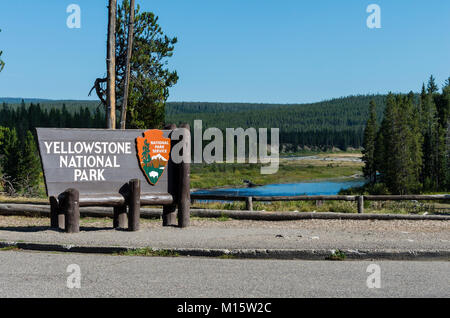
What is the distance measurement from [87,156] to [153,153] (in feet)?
4.82

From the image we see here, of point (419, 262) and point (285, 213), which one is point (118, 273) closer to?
point (419, 262)

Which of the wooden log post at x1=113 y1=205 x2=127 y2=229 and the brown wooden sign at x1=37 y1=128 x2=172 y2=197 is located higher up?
the brown wooden sign at x1=37 y1=128 x2=172 y2=197

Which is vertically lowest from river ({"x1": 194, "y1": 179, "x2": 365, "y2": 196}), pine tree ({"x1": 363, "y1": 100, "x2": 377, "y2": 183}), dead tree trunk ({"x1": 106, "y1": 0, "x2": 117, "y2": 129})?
river ({"x1": 194, "y1": 179, "x2": 365, "y2": 196})

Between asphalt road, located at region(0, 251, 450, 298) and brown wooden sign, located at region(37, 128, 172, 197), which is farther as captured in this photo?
brown wooden sign, located at region(37, 128, 172, 197)

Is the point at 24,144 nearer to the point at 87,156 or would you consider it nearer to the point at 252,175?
the point at 252,175

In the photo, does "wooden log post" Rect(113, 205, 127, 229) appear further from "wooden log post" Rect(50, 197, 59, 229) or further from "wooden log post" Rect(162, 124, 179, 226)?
"wooden log post" Rect(50, 197, 59, 229)

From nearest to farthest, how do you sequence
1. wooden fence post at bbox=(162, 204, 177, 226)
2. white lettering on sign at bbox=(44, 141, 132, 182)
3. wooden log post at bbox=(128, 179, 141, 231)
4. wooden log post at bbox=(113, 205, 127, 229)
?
1. white lettering on sign at bbox=(44, 141, 132, 182)
2. wooden log post at bbox=(128, 179, 141, 231)
3. wooden log post at bbox=(113, 205, 127, 229)
4. wooden fence post at bbox=(162, 204, 177, 226)

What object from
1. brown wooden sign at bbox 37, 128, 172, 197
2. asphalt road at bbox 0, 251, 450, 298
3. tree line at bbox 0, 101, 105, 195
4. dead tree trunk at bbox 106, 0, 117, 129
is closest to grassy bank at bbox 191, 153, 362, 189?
tree line at bbox 0, 101, 105, 195

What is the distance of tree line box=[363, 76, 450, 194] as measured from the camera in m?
83.7

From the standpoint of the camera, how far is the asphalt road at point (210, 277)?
6.61 m

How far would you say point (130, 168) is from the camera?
12547 mm

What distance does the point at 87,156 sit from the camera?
39.9 ft

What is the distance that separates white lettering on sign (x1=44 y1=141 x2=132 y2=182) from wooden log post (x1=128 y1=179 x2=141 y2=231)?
63 centimetres

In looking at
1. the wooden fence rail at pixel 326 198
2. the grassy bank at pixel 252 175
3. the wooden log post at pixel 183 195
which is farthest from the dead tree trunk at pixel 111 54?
the grassy bank at pixel 252 175
